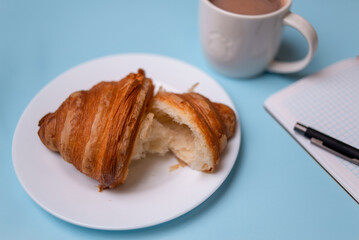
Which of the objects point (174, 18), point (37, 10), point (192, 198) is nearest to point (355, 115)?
point (192, 198)

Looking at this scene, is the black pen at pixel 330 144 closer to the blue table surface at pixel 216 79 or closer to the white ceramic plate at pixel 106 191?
the blue table surface at pixel 216 79

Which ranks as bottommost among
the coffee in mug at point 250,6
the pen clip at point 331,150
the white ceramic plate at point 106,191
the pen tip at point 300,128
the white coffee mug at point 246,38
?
the pen clip at point 331,150

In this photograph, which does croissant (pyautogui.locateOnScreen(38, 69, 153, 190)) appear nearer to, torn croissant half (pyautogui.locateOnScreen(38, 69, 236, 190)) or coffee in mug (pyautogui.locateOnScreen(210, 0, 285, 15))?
torn croissant half (pyautogui.locateOnScreen(38, 69, 236, 190))

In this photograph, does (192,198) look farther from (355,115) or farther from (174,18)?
(174,18)

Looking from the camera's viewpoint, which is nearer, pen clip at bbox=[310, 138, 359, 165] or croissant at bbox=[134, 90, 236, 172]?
croissant at bbox=[134, 90, 236, 172]

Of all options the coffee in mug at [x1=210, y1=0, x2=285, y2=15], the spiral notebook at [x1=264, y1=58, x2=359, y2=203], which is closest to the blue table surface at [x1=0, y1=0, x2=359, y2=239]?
the spiral notebook at [x1=264, y1=58, x2=359, y2=203]

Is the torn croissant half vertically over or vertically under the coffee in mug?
under

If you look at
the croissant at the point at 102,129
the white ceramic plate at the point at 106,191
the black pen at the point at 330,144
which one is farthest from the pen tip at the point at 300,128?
the croissant at the point at 102,129
